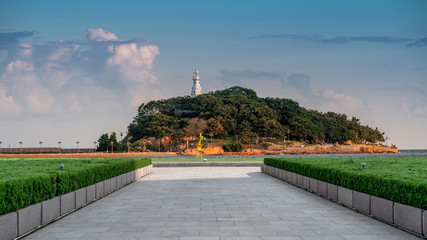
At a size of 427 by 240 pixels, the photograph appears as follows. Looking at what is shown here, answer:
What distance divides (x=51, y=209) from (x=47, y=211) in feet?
0.87

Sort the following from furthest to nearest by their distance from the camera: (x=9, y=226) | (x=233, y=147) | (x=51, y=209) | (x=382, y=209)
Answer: (x=233, y=147), (x=51, y=209), (x=382, y=209), (x=9, y=226)

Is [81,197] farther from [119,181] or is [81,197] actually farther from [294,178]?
[294,178]

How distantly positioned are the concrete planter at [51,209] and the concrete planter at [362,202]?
8.30 metres

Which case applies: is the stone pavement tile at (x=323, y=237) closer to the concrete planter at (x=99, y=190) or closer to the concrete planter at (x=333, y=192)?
the concrete planter at (x=333, y=192)

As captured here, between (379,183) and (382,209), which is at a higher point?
(379,183)

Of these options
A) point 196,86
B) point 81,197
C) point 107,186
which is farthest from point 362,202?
point 196,86

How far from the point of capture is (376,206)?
1067 centimetres

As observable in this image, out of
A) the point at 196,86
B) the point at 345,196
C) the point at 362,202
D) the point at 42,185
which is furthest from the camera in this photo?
the point at 196,86

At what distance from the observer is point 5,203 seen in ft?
26.9

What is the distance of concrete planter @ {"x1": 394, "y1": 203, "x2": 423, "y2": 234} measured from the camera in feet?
28.7

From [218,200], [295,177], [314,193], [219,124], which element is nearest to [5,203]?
[218,200]

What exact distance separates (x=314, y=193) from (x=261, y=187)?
2812 millimetres

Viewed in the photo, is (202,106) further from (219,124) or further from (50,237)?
(50,237)

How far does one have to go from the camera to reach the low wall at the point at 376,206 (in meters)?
8.80
